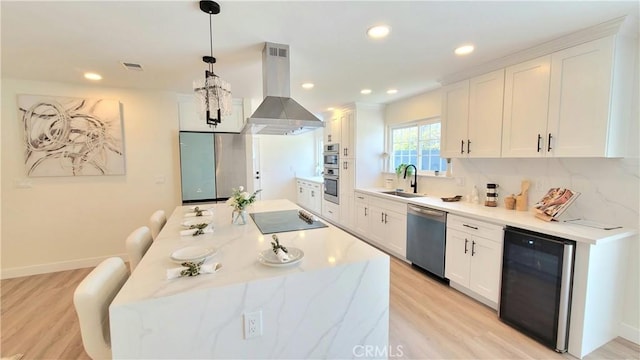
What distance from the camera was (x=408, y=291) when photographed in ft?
9.68

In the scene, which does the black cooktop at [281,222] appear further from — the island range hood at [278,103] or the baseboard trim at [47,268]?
the baseboard trim at [47,268]

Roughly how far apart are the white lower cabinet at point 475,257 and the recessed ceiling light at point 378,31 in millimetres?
1921

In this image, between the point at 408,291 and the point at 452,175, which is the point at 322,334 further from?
the point at 452,175

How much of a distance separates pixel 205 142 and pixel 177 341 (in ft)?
10.8

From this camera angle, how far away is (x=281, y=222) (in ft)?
8.13

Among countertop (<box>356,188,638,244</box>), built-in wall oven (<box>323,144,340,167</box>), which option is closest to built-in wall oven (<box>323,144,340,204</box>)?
built-in wall oven (<box>323,144,340,167</box>)

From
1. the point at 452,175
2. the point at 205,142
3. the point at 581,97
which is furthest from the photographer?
the point at 205,142

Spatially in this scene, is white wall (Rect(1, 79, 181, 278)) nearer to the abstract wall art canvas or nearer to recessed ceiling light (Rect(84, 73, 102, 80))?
the abstract wall art canvas

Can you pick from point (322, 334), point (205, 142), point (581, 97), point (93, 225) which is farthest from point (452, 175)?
point (93, 225)

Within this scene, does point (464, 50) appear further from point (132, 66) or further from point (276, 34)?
point (132, 66)

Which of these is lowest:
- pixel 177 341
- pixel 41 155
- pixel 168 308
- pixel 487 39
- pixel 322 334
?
pixel 322 334

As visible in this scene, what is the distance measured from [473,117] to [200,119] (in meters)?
3.51

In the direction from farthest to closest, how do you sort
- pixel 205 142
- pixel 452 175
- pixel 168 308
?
pixel 205 142 → pixel 452 175 → pixel 168 308

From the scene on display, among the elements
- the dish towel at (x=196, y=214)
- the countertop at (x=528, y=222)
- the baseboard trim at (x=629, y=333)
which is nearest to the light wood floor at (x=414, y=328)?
the baseboard trim at (x=629, y=333)
